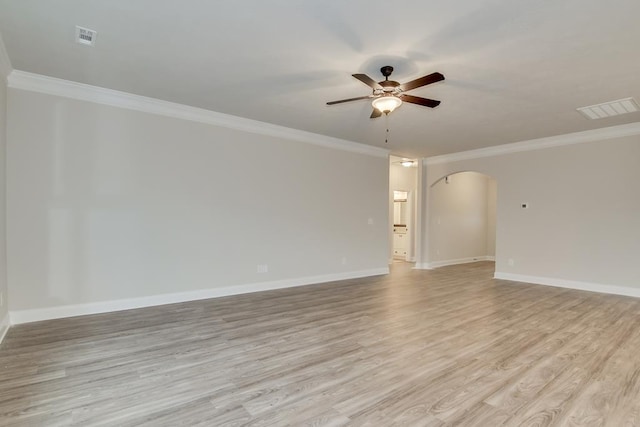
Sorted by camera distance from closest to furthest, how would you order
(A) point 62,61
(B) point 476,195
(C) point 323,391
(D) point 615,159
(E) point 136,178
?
(C) point 323,391 < (A) point 62,61 < (E) point 136,178 < (D) point 615,159 < (B) point 476,195

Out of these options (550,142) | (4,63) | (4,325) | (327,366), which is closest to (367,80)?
(327,366)

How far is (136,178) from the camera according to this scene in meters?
4.34

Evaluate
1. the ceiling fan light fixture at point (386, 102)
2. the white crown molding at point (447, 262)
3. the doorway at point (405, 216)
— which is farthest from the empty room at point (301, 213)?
the doorway at point (405, 216)

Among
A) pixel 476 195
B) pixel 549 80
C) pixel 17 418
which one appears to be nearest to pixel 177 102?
pixel 17 418

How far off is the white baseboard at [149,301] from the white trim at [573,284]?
3588 millimetres

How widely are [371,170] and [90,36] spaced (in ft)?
17.4

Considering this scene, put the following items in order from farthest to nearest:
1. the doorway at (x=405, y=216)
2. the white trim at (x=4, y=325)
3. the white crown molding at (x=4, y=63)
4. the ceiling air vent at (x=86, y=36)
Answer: the doorway at (x=405, y=216)
the white trim at (x=4, y=325)
the white crown molding at (x=4, y=63)
the ceiling air vent at (x=86, y=36)

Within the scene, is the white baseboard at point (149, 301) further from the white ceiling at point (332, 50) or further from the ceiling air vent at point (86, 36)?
the ceiling air vent at point (86, 36)

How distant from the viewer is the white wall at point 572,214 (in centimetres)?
539

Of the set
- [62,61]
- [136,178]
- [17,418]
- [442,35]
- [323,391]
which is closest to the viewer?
[17,418]

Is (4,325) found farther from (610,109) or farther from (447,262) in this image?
(447,262)

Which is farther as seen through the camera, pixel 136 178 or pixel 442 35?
pixel 136 178

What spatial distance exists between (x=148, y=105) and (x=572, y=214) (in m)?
7.17

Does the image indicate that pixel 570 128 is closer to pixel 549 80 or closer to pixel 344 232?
pixel 549 80
